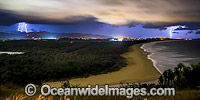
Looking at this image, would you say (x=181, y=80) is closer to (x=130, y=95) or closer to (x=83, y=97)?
(x=130, y=95)

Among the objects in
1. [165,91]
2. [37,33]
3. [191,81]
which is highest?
[37,33]

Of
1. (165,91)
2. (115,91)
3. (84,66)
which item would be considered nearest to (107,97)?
(115,91)

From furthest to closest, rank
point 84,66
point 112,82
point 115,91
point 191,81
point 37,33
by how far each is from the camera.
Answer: point 37,33 → point 84,66 → point 112,82 → point 191,81 → point 115,91

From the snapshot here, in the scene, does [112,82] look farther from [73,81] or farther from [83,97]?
[83,97]

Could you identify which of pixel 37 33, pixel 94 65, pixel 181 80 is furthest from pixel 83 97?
pixel 37 33

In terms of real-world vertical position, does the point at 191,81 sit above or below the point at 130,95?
below

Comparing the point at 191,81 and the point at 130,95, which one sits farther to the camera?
the point at 191,81

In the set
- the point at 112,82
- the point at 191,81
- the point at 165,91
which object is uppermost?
the point at 165,91

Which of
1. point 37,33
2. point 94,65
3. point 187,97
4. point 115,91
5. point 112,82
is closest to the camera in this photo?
point 187,97

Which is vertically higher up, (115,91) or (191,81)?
(115,91)
